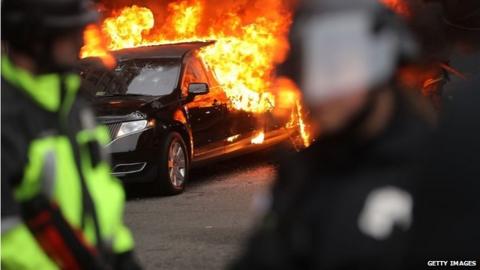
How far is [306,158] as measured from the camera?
1714 mm

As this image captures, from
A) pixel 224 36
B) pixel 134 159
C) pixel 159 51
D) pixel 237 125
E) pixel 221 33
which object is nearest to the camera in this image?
pixel 134 159

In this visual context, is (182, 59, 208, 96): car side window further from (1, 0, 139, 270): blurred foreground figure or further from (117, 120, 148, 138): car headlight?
(1, 0, 139, 270): blurred foreground figure

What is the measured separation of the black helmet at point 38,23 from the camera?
2.34 meters

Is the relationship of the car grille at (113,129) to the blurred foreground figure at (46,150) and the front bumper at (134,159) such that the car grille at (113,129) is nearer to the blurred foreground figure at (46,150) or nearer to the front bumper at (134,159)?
the front bumper at (134,159)

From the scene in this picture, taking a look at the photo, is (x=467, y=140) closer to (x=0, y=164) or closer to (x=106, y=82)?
(x=0, y=164)

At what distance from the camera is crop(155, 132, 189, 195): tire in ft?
32.2

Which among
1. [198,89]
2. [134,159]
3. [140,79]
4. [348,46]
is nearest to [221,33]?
[140,79]

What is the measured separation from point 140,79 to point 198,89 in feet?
2.35

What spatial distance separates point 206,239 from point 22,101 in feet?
17.8

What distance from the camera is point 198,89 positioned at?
33.6 feet

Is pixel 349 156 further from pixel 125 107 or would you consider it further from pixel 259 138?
pixel 259 138

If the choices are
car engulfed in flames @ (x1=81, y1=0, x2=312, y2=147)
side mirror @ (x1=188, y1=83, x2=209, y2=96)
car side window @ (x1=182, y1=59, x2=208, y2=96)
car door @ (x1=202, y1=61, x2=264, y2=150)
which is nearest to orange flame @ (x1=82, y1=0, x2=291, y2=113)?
car engulfed in flames @ (x1=81, y1=0, x2=312, y2=147)

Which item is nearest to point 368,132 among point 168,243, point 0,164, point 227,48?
point 0,164

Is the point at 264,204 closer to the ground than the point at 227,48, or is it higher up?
higher up
